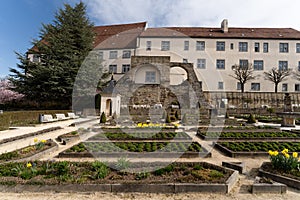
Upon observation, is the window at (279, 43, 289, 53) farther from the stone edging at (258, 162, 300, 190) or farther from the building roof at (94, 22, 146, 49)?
the stone edging at (258, 162, 300, 190)

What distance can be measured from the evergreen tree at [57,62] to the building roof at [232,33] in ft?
36.5

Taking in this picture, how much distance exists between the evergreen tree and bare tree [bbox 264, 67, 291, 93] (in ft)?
93.9

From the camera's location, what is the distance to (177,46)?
32312mm

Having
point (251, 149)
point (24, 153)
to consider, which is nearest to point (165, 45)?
point (251, 149)

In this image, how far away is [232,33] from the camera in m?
33.4

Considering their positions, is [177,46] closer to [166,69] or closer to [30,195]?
[166,69]

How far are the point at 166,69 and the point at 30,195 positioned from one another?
989 inches

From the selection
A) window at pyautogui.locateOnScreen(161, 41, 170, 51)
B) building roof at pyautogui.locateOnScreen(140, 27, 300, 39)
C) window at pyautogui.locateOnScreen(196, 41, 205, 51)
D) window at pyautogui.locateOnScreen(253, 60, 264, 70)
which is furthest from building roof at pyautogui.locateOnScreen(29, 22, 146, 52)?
window at pyautogui.locateOnScreen(253, 60, 264, 70)

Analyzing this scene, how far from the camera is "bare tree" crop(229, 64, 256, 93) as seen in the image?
1185 inches

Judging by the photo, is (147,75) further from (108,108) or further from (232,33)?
(232,33)

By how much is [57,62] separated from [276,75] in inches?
1275

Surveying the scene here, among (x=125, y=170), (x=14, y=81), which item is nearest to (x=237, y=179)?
(x=125, y=170)

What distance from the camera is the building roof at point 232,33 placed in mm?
32281

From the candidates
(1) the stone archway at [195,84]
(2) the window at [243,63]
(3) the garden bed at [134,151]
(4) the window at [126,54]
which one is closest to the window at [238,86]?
(2) the window at [243,63]
